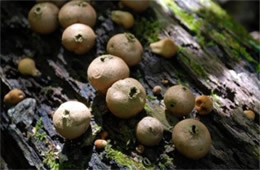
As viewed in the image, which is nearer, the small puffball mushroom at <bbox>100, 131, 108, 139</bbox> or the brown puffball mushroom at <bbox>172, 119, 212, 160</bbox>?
the brown puffball mushroom at <bbox>172, 119, 212, 160</bbox>

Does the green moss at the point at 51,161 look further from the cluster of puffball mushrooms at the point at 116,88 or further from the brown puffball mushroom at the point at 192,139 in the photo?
the brown puffball mushroom at the point at 192,139

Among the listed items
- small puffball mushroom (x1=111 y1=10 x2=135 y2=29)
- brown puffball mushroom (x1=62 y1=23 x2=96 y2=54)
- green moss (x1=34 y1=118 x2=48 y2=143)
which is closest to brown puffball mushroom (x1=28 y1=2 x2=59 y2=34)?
brown puffball mushroom (x1=62 y1=23 x2=96 y2=54)

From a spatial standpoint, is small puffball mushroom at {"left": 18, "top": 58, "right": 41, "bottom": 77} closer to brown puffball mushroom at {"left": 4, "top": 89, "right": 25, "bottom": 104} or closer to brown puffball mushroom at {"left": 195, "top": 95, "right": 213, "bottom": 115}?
brown puffball mushroom at {"left": 4, "top": 89, "right": 25, "bottom": 104}

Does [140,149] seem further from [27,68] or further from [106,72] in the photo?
[27,68]

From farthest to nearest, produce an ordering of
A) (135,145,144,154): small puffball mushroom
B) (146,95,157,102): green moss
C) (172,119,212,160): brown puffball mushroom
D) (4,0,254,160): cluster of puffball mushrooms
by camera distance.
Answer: (146,95,157,102): green moss, (135,145,144,154): small puffball mushroom, (4,0,254,160): cluster of puffball mushrooms, (172,119,212,160): brown puffball mushroom

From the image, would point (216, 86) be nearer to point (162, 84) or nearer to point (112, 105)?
point (162, 84)

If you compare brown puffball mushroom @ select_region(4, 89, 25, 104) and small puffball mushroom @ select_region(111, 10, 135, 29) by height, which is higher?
small puffball mushroom @ select_region(111, 10, 135, 29)
